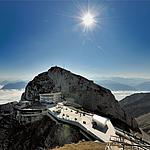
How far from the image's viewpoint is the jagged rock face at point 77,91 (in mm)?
110188

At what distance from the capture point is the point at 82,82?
11475 centimetres

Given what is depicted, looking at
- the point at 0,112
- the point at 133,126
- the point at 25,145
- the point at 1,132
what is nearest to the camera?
the point at 25,145

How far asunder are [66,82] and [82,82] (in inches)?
277

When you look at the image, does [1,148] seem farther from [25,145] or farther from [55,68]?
[55,68]

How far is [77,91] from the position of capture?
11275 centimetres

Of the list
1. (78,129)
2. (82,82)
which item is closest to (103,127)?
(78,129)

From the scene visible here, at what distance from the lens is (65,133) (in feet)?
190

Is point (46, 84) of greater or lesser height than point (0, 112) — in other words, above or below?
above

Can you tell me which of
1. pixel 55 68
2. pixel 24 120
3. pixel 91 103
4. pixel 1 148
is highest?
pixel 55 68

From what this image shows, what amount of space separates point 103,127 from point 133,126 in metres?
66.4

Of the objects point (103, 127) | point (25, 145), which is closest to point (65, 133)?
point (103, 127)

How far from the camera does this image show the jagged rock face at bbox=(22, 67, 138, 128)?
110188mm

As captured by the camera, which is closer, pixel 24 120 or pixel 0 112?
pixel 24 120

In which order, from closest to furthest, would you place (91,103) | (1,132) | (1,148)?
(1,148) < (1,132) < (91,103)
